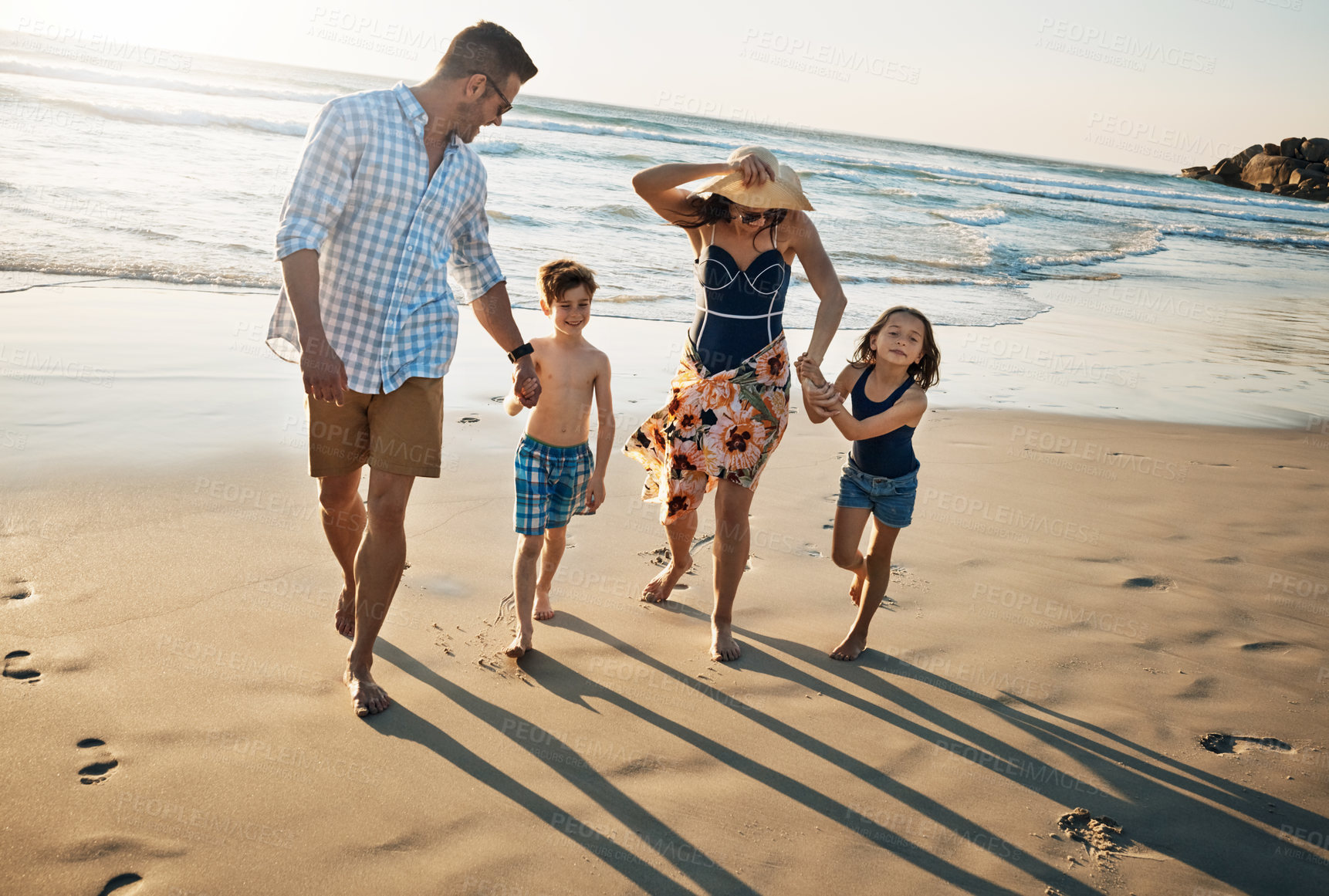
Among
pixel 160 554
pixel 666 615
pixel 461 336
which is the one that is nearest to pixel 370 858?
pixel 666 615

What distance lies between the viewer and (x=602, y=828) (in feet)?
7.97

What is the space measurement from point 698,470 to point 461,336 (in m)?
4.52

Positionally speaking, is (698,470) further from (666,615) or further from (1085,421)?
(1085,421)

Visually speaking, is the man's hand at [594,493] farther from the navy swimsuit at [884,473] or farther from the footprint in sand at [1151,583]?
the footprint in sand at [1151,583]

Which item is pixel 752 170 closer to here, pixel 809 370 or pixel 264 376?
pixel 809 370

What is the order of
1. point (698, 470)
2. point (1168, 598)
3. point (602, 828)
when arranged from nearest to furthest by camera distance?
point (602, 828) → point (698, 470) → point (1168, 598)

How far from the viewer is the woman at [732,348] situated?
3.43 metres

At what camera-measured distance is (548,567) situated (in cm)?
358

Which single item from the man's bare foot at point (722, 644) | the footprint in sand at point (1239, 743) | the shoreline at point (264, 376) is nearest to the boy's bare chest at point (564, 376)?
the man's bare foot at point (722, 644)

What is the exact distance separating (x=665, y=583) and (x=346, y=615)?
50.9 inches

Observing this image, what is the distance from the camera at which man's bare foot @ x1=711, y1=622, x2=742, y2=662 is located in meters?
3.42

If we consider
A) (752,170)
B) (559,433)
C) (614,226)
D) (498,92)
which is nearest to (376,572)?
(559,433)

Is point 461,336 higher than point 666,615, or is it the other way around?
point 461,336

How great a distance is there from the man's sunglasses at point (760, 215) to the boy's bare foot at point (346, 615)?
202cm
